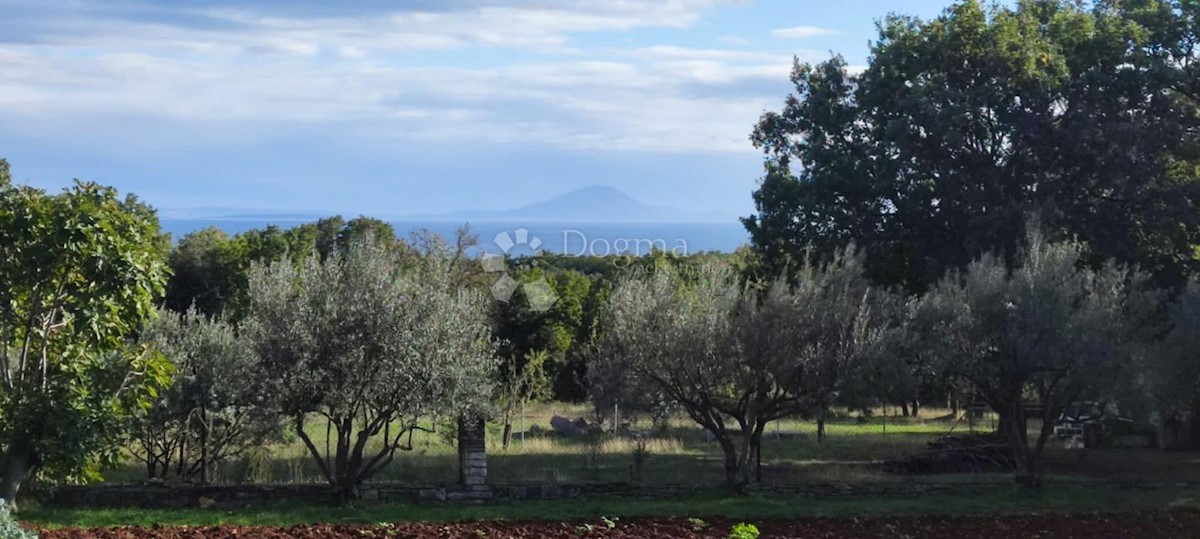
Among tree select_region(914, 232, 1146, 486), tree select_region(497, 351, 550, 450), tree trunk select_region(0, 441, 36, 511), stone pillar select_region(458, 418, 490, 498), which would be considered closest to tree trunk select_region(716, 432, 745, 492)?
tree select_region(914, 232, 1146, 486)

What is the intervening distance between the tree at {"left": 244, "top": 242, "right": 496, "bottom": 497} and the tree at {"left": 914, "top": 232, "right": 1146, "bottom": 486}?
7.95 metres

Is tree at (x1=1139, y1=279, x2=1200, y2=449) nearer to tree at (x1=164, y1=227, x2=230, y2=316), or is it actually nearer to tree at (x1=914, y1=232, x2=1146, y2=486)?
tree at (x1=914, y1=232, x2=1146, y2=486)

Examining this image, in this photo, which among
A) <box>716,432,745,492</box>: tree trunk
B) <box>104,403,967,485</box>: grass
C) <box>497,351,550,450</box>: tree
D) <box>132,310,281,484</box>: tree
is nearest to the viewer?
<box>716,432,745,492</box>: tree trunk

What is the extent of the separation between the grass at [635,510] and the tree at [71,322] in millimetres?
1055

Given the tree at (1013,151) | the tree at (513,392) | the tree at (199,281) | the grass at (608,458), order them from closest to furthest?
the grass at (608,458) < the tree at (1013,151) < the tree at (513,392) < the tree at (199,281)

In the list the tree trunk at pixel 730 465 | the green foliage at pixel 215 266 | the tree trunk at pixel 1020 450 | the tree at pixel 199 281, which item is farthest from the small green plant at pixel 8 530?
the tree at pixel 199 281

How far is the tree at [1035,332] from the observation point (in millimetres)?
19453

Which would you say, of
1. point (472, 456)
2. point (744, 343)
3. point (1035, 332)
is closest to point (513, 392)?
point (472, 456)

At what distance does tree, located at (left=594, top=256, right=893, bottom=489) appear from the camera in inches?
752

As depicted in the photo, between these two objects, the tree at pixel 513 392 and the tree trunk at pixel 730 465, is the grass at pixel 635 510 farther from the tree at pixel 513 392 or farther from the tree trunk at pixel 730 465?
the tree at pixel 513 392

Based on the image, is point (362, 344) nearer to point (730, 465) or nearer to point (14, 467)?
point (14, 467)

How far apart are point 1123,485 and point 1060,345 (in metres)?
3.28

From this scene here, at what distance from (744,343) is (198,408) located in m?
9.26

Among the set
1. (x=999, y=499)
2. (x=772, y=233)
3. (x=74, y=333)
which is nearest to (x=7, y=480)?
(x=74, y=333)
